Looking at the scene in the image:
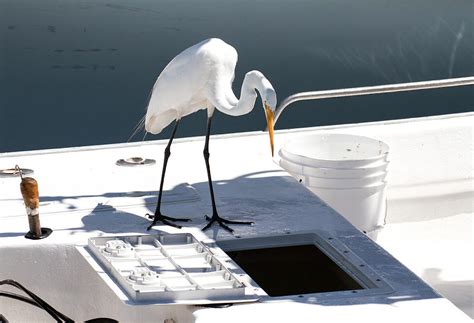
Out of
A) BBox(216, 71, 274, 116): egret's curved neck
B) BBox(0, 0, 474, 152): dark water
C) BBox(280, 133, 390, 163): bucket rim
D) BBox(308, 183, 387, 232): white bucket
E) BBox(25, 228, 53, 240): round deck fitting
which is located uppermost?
BBox(216, 71, 274, 116): egret's curved neck

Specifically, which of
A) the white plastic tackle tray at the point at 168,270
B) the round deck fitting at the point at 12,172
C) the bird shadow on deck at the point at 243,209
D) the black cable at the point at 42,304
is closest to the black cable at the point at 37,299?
the black cable at the point at 42,304

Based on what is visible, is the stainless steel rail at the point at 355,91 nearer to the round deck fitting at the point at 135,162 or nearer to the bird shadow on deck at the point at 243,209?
the bird shadow on deck at the point at 243,209

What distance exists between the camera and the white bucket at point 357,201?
5.30 m

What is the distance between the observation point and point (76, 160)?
5348 millimetres

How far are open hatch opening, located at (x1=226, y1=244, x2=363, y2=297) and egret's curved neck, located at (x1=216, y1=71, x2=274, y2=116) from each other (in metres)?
0.53

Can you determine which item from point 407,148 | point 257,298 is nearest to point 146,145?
point 407,148

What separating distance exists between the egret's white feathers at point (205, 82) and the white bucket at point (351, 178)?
0.85 metres

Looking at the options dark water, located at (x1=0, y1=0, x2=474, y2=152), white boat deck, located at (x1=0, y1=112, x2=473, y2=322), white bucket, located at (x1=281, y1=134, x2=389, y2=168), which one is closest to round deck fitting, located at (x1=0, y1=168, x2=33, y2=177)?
white boat deck, located at (x1=0, y1=112, x2=473, y2=322)

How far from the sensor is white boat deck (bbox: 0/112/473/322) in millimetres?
3809

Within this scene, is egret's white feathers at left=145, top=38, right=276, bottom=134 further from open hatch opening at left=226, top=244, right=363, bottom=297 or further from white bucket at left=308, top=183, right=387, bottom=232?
white bucket at left=308, top=183, right=387, bottom=232

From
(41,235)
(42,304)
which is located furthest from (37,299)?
(41,235)

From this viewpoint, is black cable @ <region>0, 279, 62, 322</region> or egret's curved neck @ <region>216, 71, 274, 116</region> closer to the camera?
black cable @ <region>0, 279, 62, 322</region>

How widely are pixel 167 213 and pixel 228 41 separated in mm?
11872

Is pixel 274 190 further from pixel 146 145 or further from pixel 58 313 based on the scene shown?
pixel 58 313
